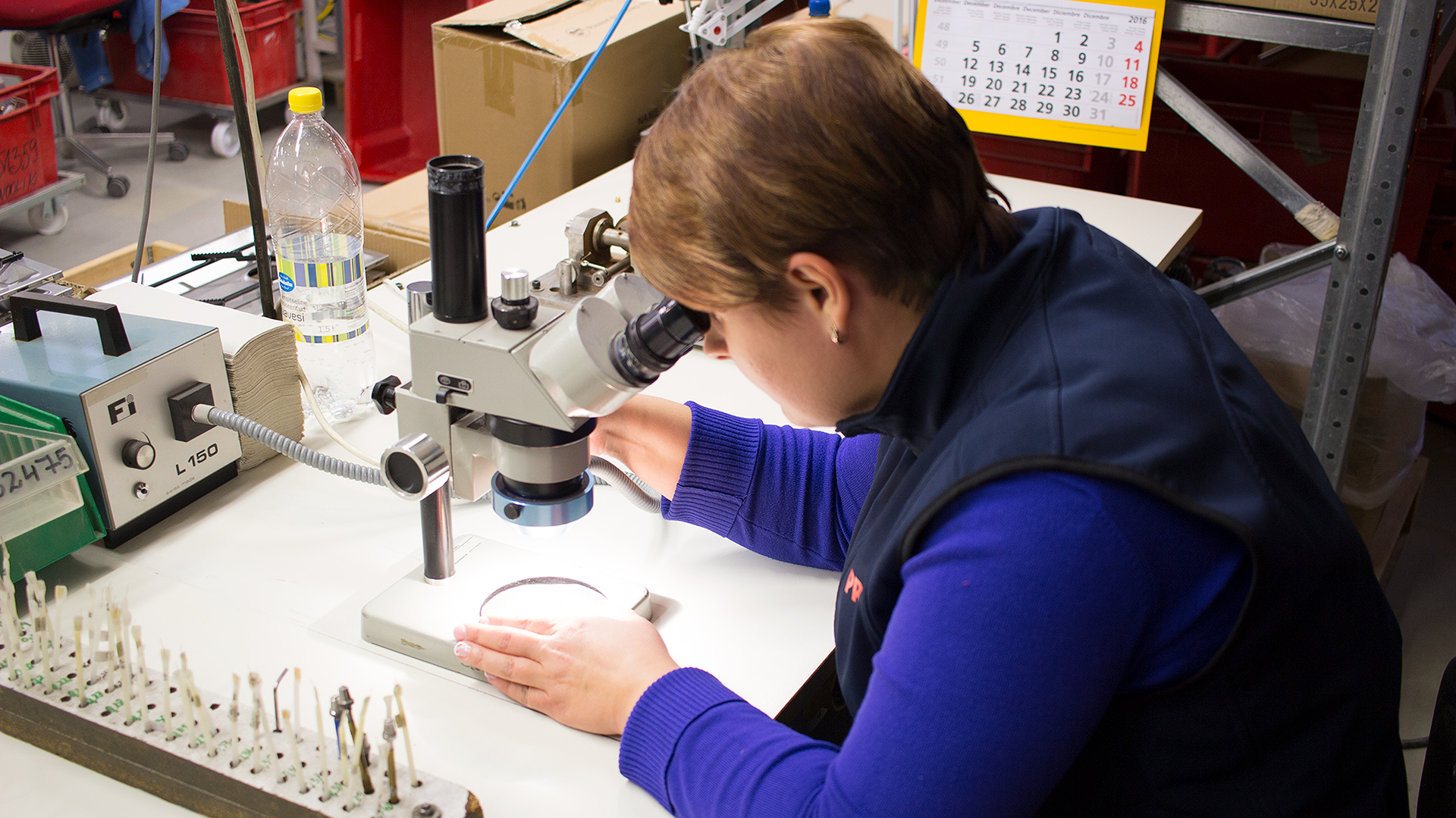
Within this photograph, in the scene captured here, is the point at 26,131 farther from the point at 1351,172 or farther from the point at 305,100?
the point at 1351,172

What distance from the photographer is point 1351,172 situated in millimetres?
1637

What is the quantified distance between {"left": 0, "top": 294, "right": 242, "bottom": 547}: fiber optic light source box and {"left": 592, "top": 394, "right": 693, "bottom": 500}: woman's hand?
40 centimetres

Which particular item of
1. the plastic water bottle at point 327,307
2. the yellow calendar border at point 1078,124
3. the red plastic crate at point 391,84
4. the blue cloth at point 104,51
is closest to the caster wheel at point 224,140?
the blue cloth at point 104,51

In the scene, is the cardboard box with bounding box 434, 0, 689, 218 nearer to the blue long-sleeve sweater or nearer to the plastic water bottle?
the plastic water bottle

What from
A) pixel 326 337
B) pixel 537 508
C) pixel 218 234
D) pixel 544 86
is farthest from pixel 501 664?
pixel 218 234

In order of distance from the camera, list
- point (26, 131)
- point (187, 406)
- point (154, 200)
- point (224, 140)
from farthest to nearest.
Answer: point (224, 140)
point (154, 200)
point (26, 131)
point (187, 406)

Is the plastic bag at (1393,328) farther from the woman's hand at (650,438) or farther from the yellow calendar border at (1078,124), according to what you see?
the woman's hand at (650,438)

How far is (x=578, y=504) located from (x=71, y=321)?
0.63 m

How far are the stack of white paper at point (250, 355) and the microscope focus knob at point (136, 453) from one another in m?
0.12

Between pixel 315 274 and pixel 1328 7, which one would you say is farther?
Answer: pixel 1328 7

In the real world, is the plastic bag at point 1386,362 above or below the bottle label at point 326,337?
below

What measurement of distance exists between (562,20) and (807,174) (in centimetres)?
165

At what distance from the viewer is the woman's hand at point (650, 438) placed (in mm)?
1162

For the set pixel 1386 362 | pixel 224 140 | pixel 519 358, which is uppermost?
pixel 519 358
